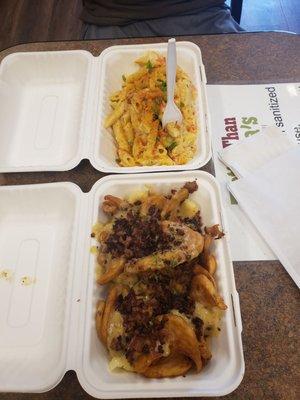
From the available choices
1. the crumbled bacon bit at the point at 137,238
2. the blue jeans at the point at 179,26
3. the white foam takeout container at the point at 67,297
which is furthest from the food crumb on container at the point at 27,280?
the blue jeans at the point at 179,26

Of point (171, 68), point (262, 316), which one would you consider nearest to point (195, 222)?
point (262, 316)

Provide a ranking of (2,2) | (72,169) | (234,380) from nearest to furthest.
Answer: (234,380) < (72,169) < (2,2)

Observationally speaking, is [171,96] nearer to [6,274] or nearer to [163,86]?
[163,86]

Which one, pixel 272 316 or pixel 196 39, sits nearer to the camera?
pixel 272 316

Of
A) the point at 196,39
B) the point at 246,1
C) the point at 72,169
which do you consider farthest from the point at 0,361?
the point at 246,1

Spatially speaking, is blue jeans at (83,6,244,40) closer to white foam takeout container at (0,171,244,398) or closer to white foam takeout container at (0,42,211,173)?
white foam takeout container at (0,42,211,173)

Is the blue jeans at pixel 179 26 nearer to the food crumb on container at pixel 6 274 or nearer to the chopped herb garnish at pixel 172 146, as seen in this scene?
the chopped herb garnish at pixel 172 146

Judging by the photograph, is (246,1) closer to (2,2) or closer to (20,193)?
(2,2)

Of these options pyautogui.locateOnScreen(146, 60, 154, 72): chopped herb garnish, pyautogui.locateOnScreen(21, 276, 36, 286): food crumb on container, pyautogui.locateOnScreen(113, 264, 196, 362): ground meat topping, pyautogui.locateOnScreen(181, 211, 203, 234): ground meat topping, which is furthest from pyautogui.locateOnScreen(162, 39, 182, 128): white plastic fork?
pyautogui.locateOnScreen(21, 276, 36, 286): food crumb on container
